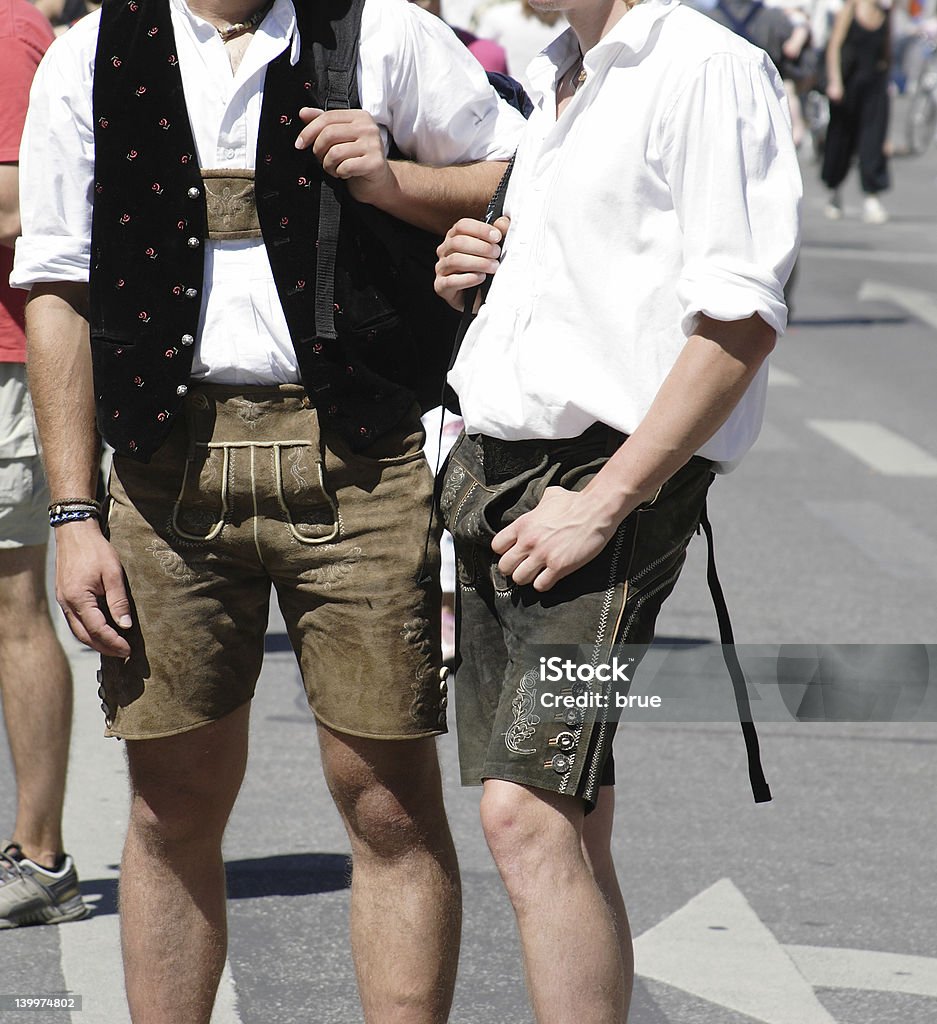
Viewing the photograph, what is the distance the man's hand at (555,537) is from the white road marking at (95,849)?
1.36 m

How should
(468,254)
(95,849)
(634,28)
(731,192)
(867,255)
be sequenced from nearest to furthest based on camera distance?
1. (731,192)
2. (634,28)
3. (468,254)
4. (95,849)
5. (867,255)

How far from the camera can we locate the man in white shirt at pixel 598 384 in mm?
2490

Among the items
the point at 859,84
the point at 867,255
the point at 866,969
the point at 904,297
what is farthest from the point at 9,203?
the point at 859,84

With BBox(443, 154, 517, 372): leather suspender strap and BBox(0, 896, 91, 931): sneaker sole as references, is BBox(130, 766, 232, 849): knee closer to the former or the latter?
BBox(443, 154, 517, 372): leather suspender strap

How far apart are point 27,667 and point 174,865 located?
3.32 ft

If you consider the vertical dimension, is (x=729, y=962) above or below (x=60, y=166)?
below

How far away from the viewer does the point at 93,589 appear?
2.93 metres

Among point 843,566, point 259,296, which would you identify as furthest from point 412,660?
point 843,566

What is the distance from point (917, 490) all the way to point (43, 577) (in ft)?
18.2

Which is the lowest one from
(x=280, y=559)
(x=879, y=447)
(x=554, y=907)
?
(x=879, y=447)

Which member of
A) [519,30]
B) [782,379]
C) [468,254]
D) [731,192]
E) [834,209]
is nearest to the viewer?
[731,192]

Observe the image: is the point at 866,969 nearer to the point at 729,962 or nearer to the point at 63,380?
the point at 729,962

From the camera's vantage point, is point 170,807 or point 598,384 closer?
point 598,384

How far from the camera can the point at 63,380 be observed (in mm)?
2957
